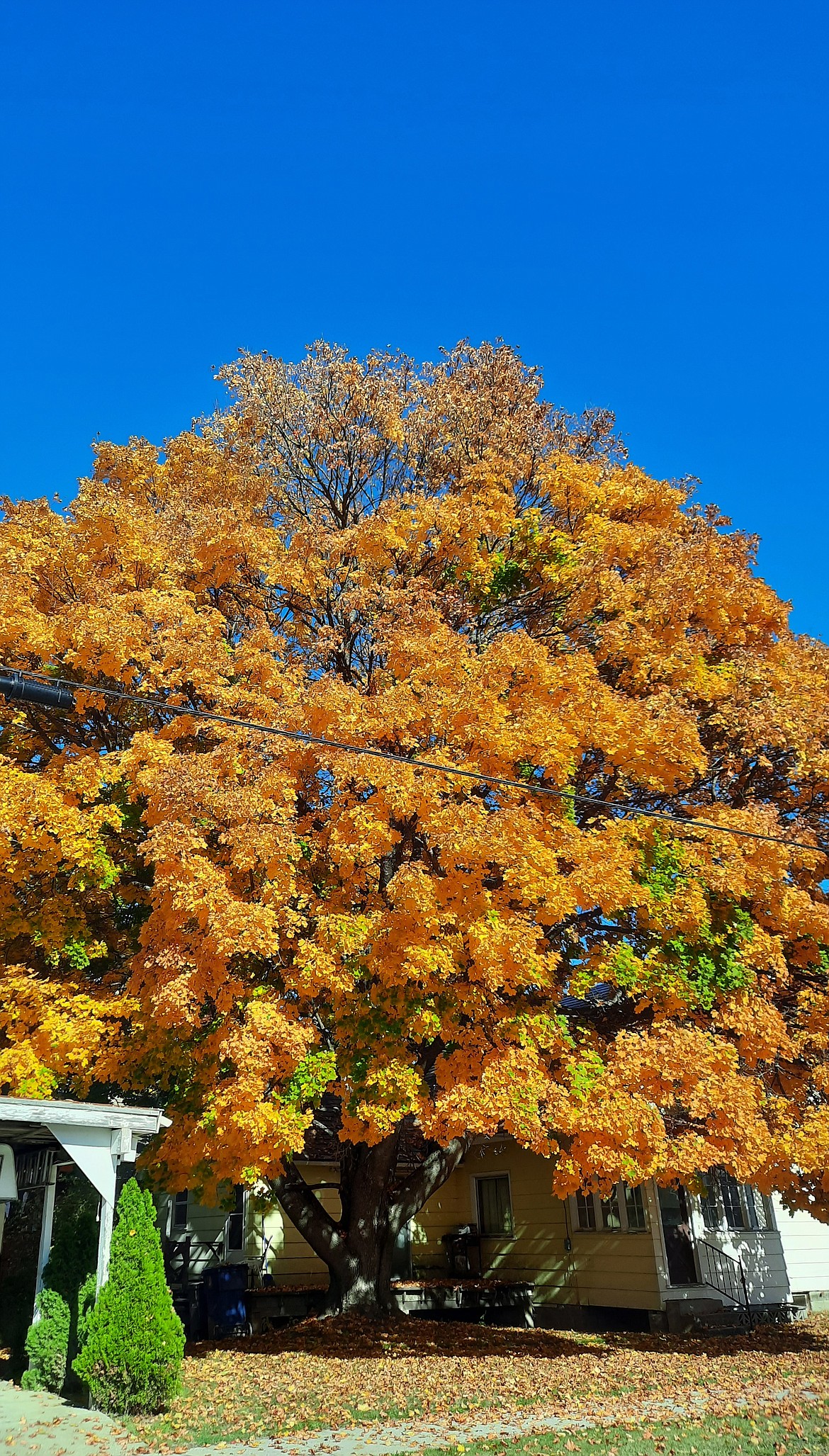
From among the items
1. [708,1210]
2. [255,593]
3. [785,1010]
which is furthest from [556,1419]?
[255,593]

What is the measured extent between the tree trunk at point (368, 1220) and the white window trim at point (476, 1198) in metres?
5.16

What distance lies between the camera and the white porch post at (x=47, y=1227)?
37.0ft

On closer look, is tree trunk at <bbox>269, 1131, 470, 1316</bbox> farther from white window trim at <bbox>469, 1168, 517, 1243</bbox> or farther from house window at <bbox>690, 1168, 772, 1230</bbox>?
house window at <bbox>690, 1168, 772, 1230</bbox>

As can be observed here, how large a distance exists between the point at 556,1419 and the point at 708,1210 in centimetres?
921

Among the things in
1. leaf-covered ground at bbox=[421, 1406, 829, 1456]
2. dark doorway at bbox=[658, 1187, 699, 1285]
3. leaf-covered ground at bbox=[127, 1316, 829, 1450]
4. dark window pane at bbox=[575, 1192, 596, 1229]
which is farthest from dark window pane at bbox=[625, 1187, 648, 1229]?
leaf-covered ground at bbox=[421, 1406, 829, 1456]

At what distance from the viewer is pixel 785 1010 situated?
553 inches

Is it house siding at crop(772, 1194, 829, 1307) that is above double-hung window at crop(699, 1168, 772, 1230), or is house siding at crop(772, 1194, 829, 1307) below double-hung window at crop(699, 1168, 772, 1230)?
below

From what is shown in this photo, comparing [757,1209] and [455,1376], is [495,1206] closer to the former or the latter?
[757,1209]

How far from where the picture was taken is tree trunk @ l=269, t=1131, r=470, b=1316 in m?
15.8

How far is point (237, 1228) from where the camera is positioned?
20.1 metres

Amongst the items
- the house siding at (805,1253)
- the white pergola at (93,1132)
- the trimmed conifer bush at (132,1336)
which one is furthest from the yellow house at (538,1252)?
the white pergola at (93,1132)

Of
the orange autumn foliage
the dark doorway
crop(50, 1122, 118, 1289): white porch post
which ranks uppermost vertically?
the orange autumn foliage

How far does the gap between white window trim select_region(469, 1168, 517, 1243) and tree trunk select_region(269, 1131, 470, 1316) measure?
5.16 metres

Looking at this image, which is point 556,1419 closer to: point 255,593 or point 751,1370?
point 751,1370
